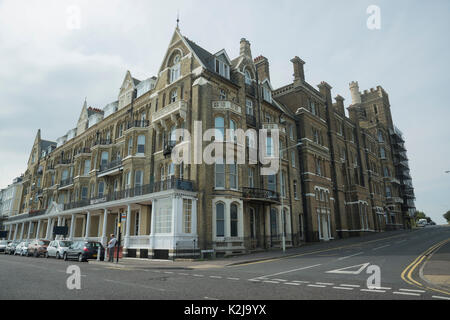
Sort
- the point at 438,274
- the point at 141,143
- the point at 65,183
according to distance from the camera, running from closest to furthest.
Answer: the point at 438,274 → the point at 141,143 → the point at 65,183

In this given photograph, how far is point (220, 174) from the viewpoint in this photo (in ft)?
77.9

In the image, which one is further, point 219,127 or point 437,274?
point 219,127

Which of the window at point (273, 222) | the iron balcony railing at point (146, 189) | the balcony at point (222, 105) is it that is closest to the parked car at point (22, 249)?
the iron balcony railing at point (146, 189)

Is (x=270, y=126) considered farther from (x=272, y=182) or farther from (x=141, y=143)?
(x=141, y=143)

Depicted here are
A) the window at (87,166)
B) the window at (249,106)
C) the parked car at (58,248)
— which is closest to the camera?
the parked car at (58,248)

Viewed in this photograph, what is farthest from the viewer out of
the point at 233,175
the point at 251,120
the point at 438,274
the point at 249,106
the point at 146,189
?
the point at 249,106

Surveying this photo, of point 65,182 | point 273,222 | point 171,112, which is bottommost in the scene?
point 273,222

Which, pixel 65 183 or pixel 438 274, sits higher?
pixel 65 183

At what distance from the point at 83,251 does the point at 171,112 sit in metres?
13.1

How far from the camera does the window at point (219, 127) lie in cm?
2436

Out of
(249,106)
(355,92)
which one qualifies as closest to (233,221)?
(249,106)

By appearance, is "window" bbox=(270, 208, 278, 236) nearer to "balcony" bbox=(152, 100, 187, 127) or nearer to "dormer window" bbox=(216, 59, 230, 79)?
"balcony" bbox=(152, 100, 187, 127)

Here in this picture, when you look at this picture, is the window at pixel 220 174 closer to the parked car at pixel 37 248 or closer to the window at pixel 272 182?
the window at pixel 272 182

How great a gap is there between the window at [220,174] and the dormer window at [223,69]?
916 cm
